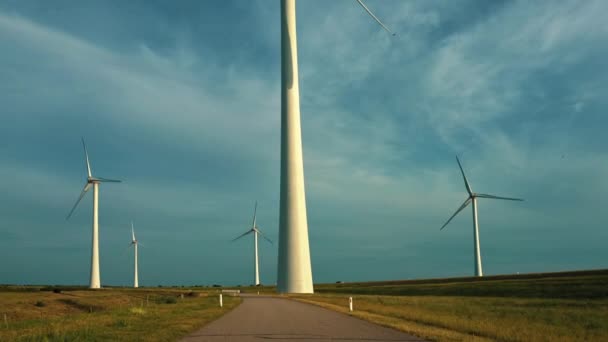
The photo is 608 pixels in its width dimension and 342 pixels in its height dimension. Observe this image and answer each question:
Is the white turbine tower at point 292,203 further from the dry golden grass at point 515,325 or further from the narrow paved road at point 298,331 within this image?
Result: the narrow paved road at point 298,331

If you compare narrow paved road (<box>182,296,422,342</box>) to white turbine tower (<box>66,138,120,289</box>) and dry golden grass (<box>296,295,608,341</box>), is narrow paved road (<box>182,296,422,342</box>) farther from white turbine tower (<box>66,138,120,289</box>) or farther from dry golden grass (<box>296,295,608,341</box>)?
white turbine tower (<box>66,138,120,289</box>)

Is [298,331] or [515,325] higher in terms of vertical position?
[298,331]

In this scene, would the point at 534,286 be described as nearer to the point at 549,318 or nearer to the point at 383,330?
the point at 549,318

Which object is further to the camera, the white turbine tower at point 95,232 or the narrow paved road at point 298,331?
the white turbine tower at point 95,232

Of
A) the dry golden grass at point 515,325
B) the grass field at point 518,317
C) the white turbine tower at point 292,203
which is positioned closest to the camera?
the dry golden grass at point 515,325

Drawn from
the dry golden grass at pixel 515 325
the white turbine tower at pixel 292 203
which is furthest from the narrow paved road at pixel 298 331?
the white turbine tower at pixel 292 203

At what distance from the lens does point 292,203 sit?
66562mm

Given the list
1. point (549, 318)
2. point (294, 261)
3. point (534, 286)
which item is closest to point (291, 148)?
point (294, 261)

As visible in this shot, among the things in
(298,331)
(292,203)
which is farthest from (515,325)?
(292,203)

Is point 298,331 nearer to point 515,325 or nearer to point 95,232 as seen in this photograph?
point 515,325

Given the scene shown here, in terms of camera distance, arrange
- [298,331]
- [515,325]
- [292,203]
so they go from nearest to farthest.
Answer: [298,331], [515,325], [292,203]

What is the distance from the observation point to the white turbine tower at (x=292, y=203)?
66688mm

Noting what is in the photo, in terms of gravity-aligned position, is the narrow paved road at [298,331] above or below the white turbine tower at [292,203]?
below

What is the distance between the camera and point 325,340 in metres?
18.9
